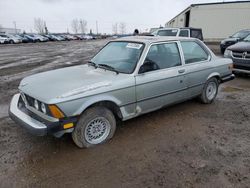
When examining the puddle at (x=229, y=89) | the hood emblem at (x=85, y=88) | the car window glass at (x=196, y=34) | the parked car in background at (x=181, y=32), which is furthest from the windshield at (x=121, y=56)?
the car window glass at (x=196, y=34)

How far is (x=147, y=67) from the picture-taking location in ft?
11.7

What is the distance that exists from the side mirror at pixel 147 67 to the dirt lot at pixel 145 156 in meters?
1.10

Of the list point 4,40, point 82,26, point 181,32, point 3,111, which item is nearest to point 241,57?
point 181,32

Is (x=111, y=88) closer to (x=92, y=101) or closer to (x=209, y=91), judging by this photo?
(x=92, y=101)

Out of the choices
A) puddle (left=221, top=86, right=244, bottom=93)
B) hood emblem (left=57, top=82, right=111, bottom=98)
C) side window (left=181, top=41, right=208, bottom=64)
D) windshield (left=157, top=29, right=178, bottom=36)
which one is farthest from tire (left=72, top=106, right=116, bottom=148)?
windshield (left=157, top=29, right=178, bottom=36)

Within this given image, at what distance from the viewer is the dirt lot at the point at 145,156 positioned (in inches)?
101

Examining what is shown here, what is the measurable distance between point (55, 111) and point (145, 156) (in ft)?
4.71

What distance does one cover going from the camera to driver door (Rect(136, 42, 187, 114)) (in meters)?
3.56

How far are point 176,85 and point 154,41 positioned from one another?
0.95 meters

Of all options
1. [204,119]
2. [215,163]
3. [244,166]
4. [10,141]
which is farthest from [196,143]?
[10,141]

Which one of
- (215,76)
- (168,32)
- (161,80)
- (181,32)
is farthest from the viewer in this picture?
(168,32)

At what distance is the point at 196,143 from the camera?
3.38 meters

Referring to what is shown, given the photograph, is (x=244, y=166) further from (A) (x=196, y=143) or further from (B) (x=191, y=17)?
(B) (x=191, y=17)

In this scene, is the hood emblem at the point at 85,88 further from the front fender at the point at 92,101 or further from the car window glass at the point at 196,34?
the car window glass at the point at 196,34
